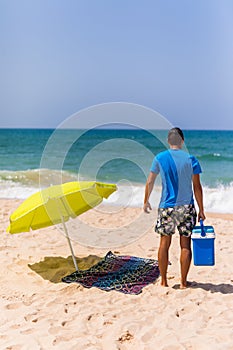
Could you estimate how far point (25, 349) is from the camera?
10.8ft

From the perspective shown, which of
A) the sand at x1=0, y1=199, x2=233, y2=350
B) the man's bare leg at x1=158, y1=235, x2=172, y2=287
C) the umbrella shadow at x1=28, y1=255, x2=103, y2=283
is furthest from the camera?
the umbrella shadow at x1=28, y1=255, x2=103, y2=283

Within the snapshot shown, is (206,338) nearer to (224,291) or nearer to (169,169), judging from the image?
(224,291)

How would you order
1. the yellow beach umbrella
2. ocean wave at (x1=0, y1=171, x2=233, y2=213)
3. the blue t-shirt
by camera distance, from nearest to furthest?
the blue t-shirt < the yellow beach umbrella < ocean wave at (x1=0, y1=171, x2=233, y2=213)

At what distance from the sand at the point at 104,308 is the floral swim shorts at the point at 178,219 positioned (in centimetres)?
65

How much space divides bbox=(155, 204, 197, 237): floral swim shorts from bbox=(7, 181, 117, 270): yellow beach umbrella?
94 cm

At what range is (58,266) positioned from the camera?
5570 millimetres

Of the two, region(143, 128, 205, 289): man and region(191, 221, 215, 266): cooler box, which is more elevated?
region(143, 128, 205, 289): man

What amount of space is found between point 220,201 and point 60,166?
14203mm

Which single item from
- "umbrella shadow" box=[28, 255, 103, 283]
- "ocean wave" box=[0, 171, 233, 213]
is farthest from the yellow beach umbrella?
"ocean wave" box=[0, 171, 233, 213]

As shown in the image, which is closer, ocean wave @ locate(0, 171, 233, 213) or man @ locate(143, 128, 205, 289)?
man @ locate(143, 128, 205, 289)

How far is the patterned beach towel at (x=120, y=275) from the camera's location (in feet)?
15.5

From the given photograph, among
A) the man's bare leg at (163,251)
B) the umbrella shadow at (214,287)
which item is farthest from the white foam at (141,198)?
the man's bare leg at (163,251)

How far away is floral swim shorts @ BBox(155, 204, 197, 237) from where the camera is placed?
437 centimetres

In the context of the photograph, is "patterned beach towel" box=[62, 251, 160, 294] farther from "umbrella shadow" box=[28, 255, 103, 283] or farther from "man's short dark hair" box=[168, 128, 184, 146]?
"man's short dark hair" box=[168, 128, 184, 146]
